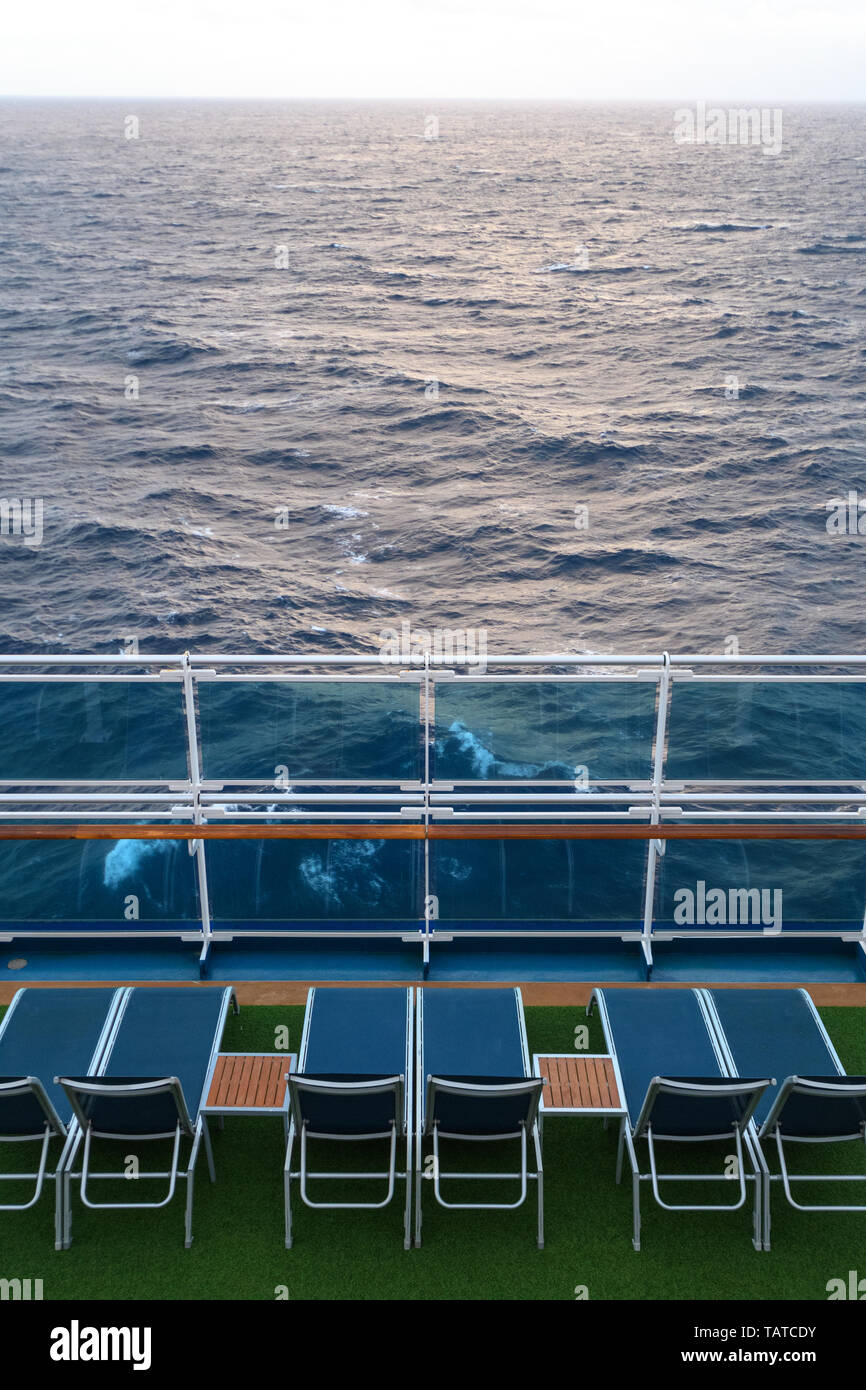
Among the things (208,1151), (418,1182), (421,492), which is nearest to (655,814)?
(418,1182)

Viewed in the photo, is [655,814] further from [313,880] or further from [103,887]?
[103,887]

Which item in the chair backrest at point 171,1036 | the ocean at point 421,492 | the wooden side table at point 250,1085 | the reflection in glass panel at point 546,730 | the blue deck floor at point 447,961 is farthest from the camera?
the blue deck floor at point 447,961

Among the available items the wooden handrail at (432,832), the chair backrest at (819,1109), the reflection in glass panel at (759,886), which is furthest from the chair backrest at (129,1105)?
the reflection in glass panel at (759,886)

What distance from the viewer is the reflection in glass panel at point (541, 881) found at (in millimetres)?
6781

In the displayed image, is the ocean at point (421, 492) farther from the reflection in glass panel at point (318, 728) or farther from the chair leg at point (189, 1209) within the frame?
the chair leg at point (189, 1209)

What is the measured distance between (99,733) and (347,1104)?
2783 millimetres

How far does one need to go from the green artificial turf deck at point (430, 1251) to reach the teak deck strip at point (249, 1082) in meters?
0.31

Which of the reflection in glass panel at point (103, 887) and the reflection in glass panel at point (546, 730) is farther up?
the reflection in glass panel at point (546, 730)

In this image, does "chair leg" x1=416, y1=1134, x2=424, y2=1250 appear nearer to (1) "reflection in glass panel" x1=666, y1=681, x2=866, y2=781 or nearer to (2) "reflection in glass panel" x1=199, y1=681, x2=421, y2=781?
(2) "reflection in glass panel" x1=199, y1=681, x2=421, y2=781

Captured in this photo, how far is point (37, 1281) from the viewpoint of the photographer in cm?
475

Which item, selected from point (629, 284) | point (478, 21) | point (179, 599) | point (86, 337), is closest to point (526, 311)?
point (629, 284)

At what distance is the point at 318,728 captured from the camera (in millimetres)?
6551

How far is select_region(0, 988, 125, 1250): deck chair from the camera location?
486cm
